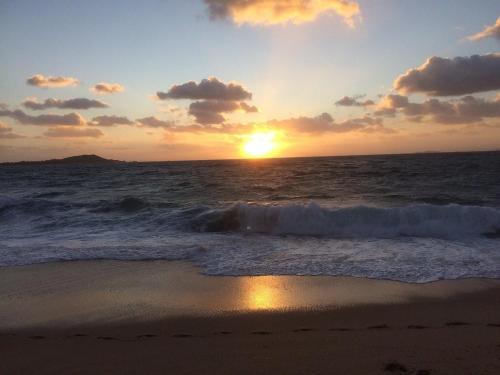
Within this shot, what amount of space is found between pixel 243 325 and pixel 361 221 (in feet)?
28.4

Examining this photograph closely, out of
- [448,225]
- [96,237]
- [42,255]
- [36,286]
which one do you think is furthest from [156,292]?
[448,225]

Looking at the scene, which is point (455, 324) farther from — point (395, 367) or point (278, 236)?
Answer: point (278, 236)

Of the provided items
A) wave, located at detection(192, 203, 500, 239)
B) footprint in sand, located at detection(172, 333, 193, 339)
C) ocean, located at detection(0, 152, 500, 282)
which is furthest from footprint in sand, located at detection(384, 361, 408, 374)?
wave, located at detection(192, 203, 500, 239)

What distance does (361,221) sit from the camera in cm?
1323

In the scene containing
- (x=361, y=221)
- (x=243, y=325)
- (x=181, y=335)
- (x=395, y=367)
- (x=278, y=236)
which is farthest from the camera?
(x=361, y=221)

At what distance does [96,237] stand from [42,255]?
Answer: 252 cm

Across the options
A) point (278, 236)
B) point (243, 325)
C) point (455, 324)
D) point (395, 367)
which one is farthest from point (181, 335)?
point (278, 236)

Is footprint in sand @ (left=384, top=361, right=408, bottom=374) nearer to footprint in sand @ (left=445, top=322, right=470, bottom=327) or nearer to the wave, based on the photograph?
footprint in sand @ (left=445, top=322, right=470, bottom=327)

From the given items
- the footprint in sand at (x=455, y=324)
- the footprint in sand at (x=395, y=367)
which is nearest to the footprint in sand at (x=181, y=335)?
the footprint in sand at (x=395, y=367)

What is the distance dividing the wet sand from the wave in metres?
5.13

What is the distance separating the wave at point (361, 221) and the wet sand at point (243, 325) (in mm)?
5130

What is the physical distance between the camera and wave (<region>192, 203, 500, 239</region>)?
40.1 ft

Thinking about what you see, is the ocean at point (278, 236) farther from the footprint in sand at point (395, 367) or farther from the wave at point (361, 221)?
the footprint in sand at point (395, 367)

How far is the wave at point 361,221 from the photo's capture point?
12211mm
